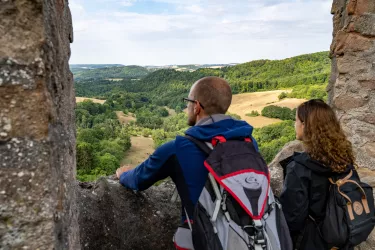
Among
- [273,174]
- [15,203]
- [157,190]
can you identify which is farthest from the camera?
[273,174]

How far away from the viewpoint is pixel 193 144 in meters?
1.46

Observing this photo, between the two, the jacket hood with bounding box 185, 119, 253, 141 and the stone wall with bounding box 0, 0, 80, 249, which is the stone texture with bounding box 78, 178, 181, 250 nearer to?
the jacket hood with bounding box 185, 119, 253, 141

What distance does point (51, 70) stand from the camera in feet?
3.28

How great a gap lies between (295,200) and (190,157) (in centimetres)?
65

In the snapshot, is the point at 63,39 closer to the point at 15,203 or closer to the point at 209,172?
the point at 15,203

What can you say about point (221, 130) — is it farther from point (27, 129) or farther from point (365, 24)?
point (365, 24)

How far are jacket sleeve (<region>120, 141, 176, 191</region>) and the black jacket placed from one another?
66 cm

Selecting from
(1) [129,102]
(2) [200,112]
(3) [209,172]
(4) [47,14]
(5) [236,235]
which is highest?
(4) [47,14]

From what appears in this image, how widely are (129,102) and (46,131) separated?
22.4 metres

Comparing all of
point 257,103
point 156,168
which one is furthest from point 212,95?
point 257,103

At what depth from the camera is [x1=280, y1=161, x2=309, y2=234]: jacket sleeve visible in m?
1.72

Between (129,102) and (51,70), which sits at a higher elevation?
(51,70)

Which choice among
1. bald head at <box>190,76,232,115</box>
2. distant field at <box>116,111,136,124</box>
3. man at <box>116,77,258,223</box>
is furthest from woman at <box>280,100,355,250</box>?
distant field at <box>116,111,136,124</box>

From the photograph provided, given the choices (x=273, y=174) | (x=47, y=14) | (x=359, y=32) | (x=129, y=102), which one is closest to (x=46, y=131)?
(x=47, y=14)
